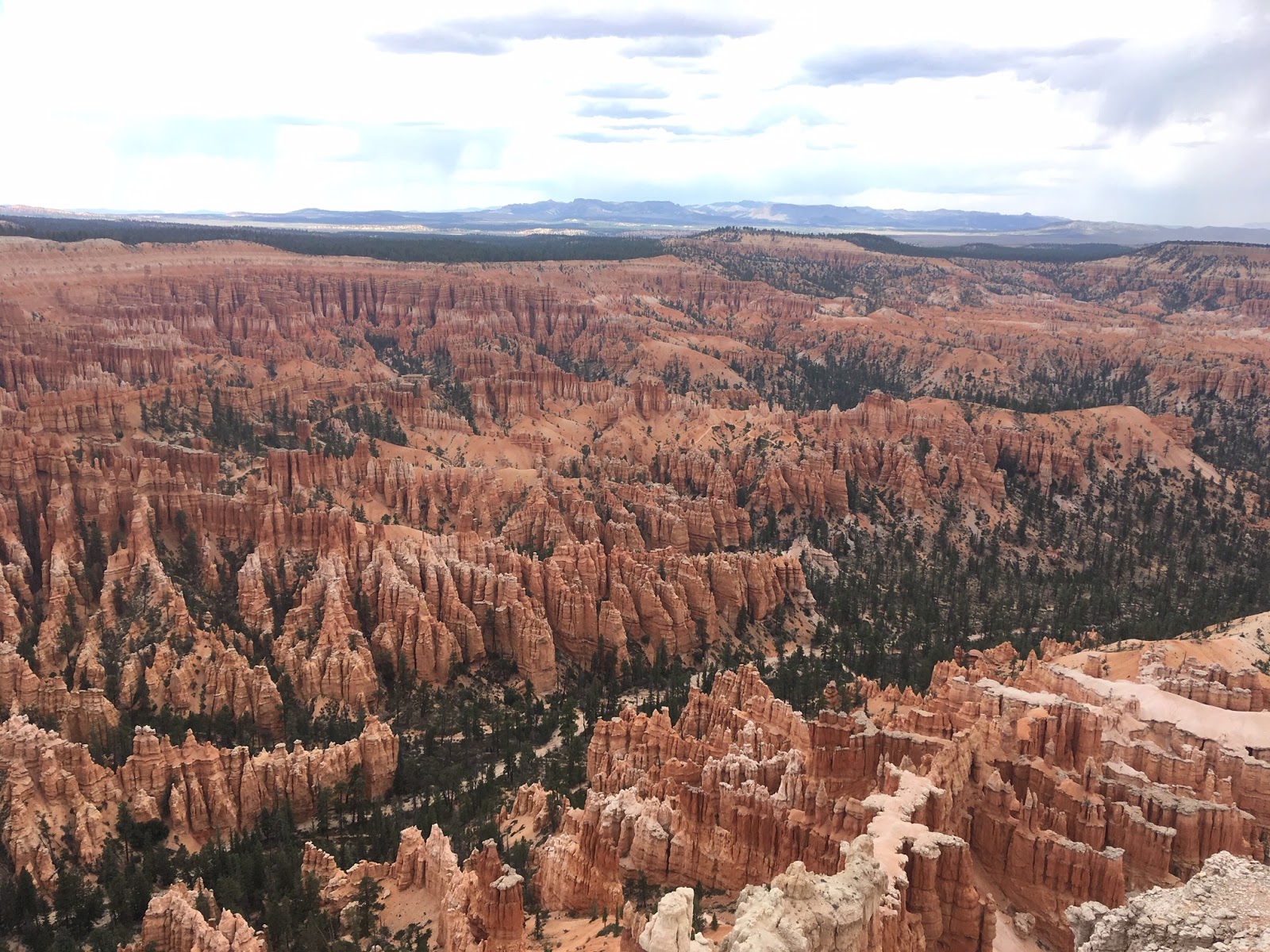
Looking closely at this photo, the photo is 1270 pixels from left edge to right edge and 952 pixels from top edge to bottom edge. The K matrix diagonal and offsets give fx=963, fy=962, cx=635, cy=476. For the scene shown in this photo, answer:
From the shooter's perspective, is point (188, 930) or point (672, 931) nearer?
point (672, 931)

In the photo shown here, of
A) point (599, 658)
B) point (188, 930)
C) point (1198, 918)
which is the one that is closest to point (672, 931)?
point (1198, 918)

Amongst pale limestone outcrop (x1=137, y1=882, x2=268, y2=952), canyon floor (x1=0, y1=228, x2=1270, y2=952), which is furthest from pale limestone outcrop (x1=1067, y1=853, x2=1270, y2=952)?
pale limestone outcrop (x1=137, y1=882, x2=268, y2=952)

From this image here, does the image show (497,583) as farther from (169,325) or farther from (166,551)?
(169,325)

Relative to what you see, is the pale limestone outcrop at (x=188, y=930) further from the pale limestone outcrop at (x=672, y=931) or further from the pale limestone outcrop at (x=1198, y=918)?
the pale limestone outcrop at (x=1198, y=918)

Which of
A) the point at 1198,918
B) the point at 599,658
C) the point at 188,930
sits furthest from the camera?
the point at 599,658

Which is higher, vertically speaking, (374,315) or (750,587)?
(374,315)

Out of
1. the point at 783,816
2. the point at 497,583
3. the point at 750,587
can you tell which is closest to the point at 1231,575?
the point at 750,587

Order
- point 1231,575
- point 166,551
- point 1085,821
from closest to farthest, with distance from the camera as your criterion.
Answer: point 1085,821 < point 166,551 < point 1231,575

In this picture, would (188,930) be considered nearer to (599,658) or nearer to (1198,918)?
(1198,918)

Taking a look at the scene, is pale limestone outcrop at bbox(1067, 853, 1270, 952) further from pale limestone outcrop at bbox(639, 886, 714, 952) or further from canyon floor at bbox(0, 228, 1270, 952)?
pale limestone outcrop at bbox(639, 886, 714, 952)
